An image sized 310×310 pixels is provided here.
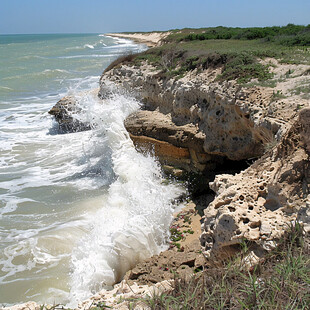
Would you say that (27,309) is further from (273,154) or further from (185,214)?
(185,214)

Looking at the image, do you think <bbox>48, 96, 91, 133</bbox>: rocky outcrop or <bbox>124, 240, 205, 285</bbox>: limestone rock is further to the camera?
<bbox>48, 96, 91, 133</bbox>: rocky outcrop

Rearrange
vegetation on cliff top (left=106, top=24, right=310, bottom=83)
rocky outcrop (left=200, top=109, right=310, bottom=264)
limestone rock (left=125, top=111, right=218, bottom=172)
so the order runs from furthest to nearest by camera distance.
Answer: limestone rock (left=125, top=111, right=218, bottom=172) → vegetation on cliff top (left=106, top=24, right=310, bottom=83) → rocky outcrop (left=200, top=109, right=310, bottom=264)

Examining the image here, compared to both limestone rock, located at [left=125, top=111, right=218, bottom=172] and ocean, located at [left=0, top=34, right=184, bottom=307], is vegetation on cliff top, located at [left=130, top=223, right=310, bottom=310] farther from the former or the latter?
limestone rock, located at [left=125, top=111, right=218, bottom=172]

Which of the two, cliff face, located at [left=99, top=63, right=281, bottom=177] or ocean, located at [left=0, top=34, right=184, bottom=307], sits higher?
cliff face, located at [left=99, top=63, right=281, bottom=177]

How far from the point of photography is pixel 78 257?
586cm

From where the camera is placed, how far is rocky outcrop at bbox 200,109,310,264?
3.71m

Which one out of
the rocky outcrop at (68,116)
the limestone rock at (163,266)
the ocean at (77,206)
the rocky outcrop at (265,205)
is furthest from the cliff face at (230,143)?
the rocky outcrop at (68,116)

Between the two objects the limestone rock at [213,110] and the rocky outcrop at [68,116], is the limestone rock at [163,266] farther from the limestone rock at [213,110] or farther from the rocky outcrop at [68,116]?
the rocky outcrop at [68,116]

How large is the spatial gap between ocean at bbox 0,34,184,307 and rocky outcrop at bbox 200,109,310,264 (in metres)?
2.14

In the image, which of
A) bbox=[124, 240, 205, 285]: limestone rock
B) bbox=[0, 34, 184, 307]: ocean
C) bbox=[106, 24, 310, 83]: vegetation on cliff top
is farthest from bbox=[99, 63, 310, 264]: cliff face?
bbox=[124, 240, 205, 285]: limestone rock

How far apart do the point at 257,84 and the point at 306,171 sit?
3.82 meters

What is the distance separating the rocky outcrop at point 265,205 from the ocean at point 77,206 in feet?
7.01

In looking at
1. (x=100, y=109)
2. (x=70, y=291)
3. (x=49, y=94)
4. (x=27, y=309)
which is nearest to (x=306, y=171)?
(x=27, y=309)

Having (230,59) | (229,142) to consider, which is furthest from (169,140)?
(230,59)
